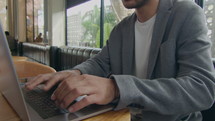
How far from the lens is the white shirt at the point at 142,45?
1.02m

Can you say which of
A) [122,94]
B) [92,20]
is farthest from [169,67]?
[92,20]

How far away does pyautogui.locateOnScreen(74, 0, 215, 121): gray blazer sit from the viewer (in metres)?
0.55

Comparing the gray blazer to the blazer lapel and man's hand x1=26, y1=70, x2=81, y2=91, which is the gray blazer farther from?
man's hand x1=26, y1=70, x2=81, y2=91

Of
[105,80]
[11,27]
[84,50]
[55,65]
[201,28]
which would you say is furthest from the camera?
[11,27]

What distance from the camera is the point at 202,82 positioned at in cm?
60

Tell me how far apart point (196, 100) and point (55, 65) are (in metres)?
3.47

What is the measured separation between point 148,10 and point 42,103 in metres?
0.74

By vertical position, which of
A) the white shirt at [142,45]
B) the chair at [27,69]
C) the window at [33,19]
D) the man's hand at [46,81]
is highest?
the window at [33,19]

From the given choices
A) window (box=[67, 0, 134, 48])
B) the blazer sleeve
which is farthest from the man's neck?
window (box=[67, 0, 134, 48])

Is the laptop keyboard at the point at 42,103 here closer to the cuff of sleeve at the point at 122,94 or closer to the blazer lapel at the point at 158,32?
the cuff of sleeve at the point at 122,94

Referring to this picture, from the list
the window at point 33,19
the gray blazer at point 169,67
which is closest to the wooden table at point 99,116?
the gray blazer at point 169,67

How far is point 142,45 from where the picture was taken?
3.47ft

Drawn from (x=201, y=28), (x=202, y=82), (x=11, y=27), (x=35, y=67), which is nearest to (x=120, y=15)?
(x=35, y=67)

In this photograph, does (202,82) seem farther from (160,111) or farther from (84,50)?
(84,50)
